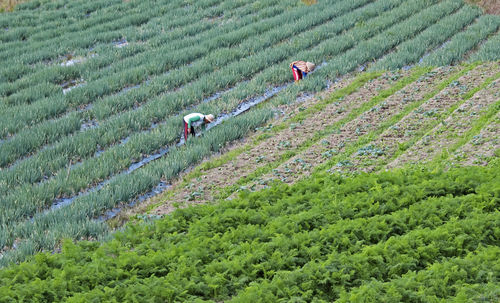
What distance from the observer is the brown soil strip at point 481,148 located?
262 inches

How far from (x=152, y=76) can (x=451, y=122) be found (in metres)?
5.87

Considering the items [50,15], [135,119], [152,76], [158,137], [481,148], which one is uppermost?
[50,15]

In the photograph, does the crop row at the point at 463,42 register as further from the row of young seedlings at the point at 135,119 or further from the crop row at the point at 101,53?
the crop row at the point at 101,53

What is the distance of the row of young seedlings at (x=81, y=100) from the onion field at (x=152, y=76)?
2cm

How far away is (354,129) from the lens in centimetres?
818

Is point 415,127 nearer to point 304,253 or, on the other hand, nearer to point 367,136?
point 367,136

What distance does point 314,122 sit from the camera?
868 cm

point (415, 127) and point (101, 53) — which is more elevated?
point (101, 53)

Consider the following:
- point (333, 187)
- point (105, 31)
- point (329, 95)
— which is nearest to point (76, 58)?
point (105, 31)

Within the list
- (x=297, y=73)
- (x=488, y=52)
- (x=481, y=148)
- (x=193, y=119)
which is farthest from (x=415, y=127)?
(x=488, y=52)

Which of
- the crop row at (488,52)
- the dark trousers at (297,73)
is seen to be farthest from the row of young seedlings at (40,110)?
the crop row at (488,52)

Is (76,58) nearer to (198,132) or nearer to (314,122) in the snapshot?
(198,132)

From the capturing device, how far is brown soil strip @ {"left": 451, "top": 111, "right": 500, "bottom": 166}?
262 inches

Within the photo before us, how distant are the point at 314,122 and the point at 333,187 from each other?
2655mm
